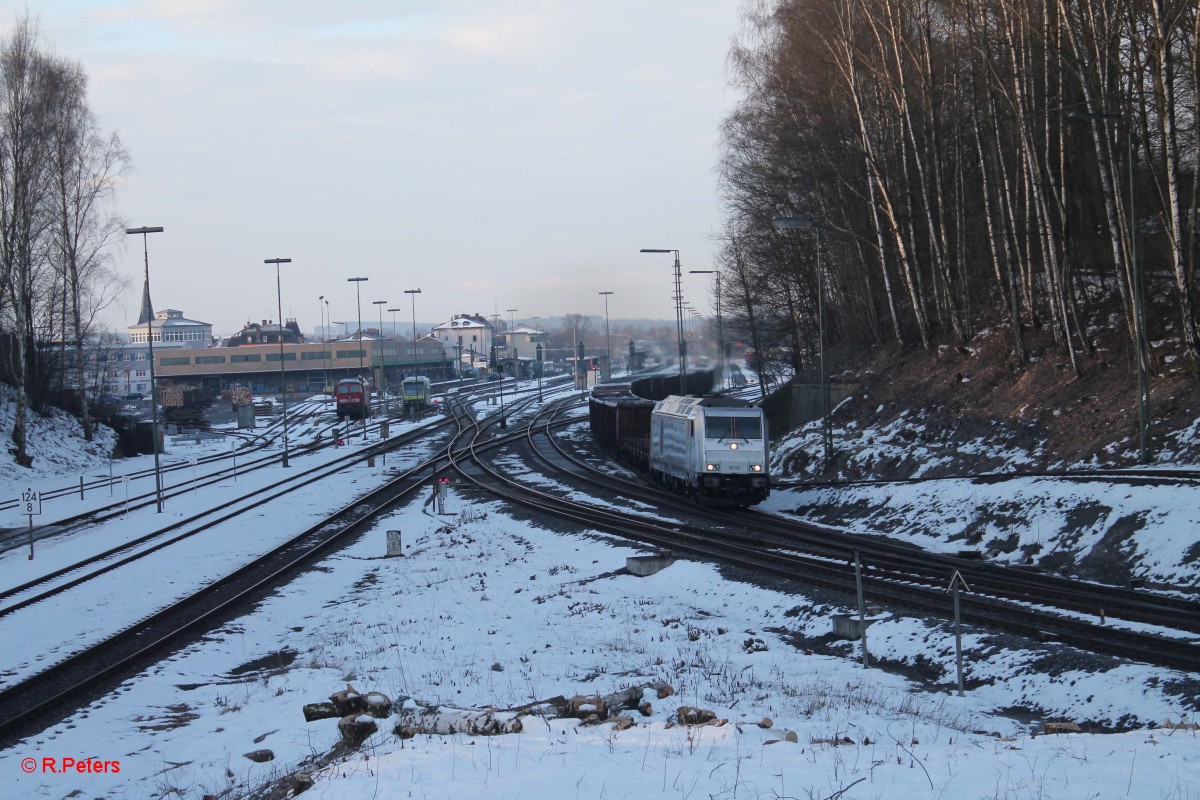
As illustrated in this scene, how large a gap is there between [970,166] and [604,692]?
3059 centimetres

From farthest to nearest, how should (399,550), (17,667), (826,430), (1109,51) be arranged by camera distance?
1. (826,430)
2. (399,550)
3. (1109,51)
4. (17,667)

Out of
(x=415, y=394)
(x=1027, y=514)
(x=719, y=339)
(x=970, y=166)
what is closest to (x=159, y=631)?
(x=1027, y=514)

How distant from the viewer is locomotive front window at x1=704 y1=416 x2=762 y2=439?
28.0m

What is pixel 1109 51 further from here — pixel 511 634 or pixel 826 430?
pixel 511 634

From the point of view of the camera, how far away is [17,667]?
14.0 m

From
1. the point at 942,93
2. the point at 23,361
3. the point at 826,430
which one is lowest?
the point at 826,430

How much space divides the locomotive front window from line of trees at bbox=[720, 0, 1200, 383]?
5735 mm

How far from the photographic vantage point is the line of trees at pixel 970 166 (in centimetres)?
2314

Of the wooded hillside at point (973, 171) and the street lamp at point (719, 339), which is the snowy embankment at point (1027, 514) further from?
the street lamp at point (719, 339)

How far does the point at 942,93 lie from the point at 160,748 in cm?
3199

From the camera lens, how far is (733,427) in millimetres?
28266

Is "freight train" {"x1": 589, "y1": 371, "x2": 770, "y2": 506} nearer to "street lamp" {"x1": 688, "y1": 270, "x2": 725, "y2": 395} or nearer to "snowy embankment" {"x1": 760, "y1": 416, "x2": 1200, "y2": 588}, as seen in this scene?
"snowy embankment" {"x1": 760, "y1": 416, "x2": 1200, "y2": 588}

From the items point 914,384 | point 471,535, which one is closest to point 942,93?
point 914,384

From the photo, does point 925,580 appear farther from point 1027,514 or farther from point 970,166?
point 970,166
